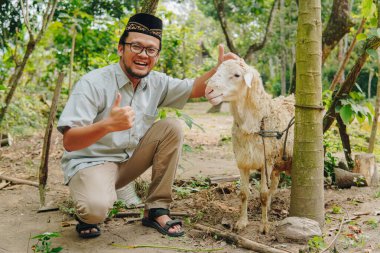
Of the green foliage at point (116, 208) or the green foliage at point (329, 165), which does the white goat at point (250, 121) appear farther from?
the green foliage at point (329, 165)

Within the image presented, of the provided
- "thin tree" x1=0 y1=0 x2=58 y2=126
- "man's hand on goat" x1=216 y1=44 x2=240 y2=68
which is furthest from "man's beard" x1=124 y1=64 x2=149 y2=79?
"thin tree" x1=0 y1=0 x2=58 y2=126

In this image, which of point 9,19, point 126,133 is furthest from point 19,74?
point 126,133

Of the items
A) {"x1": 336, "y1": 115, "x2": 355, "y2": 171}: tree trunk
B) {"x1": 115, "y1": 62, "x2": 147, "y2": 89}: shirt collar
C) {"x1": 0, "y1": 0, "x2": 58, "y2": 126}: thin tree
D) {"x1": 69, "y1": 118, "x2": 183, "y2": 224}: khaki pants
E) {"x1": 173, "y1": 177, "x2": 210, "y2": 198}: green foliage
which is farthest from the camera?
{"x1": 0, "y1": 0, "x2": 58, "y2": 126}: thin tree

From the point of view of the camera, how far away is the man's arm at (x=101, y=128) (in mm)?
2564

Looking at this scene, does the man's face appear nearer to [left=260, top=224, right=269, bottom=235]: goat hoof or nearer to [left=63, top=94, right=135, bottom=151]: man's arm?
[left=63, top=94, right=135, bottom=151]: man's arm

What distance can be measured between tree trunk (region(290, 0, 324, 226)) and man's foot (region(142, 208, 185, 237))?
2.98 ft

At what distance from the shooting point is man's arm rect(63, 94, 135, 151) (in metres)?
2.56

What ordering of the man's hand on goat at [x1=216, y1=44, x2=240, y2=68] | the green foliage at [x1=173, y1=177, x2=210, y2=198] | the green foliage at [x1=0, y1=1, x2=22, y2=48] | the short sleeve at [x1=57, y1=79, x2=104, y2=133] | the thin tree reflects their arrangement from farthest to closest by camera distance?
the green foliage at [x1=0, y1=1, x2=22, y2=48] < the thin tree < the green foliage at [x1=173, y1=177, x2=210, y2=198] < the man's hand on goat at [x1=216, y1=44, x2=240, y2=68] < the short sleeve at [x1=57, y1=79, x2=104, y2=133]

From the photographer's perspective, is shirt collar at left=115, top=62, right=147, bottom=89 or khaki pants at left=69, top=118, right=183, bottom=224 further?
khaki pants at left=69, top=118, right=183, bottom=224

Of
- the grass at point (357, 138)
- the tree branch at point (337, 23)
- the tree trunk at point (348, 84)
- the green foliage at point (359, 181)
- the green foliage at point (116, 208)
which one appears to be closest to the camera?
the green foliage at point (116, 208)

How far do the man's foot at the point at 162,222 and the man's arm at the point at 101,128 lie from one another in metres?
0.91

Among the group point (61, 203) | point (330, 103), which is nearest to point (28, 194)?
point (61, 203)

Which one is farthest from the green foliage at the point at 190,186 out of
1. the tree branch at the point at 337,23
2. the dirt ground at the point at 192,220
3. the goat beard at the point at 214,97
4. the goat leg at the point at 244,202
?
the tree branch at the point at 337,23

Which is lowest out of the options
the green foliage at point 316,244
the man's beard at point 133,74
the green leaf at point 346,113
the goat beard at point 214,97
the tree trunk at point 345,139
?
the green foliage at point 316,244
